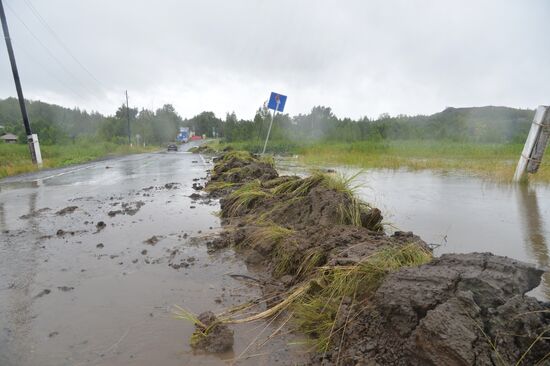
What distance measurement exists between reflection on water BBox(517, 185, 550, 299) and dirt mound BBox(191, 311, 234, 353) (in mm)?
2574

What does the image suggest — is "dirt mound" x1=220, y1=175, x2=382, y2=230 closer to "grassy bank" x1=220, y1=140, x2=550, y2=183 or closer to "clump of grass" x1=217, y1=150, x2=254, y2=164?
"clump of grass" x1=217, y1=150, x2=254, y2=164

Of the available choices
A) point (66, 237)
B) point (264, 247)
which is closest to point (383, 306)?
point (264, 247)

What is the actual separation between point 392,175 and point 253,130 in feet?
99.9

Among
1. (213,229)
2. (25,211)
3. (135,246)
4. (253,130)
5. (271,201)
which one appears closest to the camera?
(135,246)

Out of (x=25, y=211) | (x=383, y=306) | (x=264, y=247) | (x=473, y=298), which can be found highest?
(x=473, y=298)

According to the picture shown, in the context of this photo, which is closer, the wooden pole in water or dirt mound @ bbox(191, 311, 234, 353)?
dirt mound @ bbox(191, 311, 234, 353)

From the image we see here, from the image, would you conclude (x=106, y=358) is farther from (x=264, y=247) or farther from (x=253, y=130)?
(x=253, y=130)

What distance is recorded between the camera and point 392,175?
1109cm

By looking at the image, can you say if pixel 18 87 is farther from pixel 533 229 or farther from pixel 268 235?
pixel 533 229

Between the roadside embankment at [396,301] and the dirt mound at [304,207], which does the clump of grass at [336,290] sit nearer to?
the roadside embankment at [396,301]

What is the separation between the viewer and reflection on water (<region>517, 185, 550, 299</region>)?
3.57 m

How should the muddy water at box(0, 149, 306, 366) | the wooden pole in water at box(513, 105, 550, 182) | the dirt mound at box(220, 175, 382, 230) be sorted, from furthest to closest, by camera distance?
the wooden pole in water at box(513, 105, 550, 182) < the dirt mound at box(220, 175, 382, 230) < the muddy water at box(0, 149, 306, 366)

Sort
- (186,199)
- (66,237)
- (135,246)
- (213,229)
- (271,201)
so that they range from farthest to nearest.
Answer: (186,199) → (271,201) → (213,229) → (66,237) → (135,246)

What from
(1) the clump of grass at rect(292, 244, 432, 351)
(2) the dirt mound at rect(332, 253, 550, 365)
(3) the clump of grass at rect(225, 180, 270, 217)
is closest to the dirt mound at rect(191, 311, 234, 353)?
(1) the clump of grass at rect(292, 244, 432, 351)
